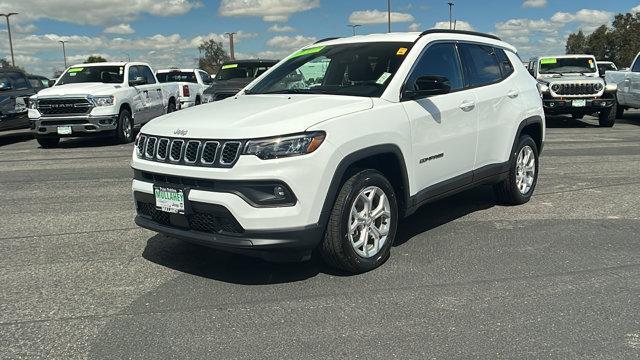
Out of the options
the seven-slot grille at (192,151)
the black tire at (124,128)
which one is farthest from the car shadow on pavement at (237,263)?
the black tire at (124,128)

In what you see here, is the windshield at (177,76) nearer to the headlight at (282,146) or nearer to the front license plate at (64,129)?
the front license plate at (64,129)

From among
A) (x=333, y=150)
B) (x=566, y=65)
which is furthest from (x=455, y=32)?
(x=566, y=65)

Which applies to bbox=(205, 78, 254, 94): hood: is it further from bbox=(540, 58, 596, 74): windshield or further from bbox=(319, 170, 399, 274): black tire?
bbox=(319, 170, 399, 274): black tire

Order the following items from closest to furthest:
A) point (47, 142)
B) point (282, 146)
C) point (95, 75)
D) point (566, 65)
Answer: point (282, 146) < point (47, 142) < point (95, 75) < point (566, 65)

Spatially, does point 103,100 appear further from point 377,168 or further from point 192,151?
point 377,168

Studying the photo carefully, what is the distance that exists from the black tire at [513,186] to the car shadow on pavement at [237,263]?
77 cm

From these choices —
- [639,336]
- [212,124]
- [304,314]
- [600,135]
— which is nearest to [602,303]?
[639,336]

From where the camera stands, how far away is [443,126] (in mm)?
5039

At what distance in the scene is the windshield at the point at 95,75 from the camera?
1386cm

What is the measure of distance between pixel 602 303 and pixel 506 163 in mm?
2460

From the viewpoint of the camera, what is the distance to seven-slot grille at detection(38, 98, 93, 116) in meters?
12.6

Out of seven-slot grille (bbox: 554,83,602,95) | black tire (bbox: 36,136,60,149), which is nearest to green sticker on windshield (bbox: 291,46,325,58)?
black tire (bbox: 36,136,60,149)

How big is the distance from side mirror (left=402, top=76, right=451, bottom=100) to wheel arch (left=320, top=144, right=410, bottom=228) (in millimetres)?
515

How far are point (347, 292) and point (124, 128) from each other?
10740mm
